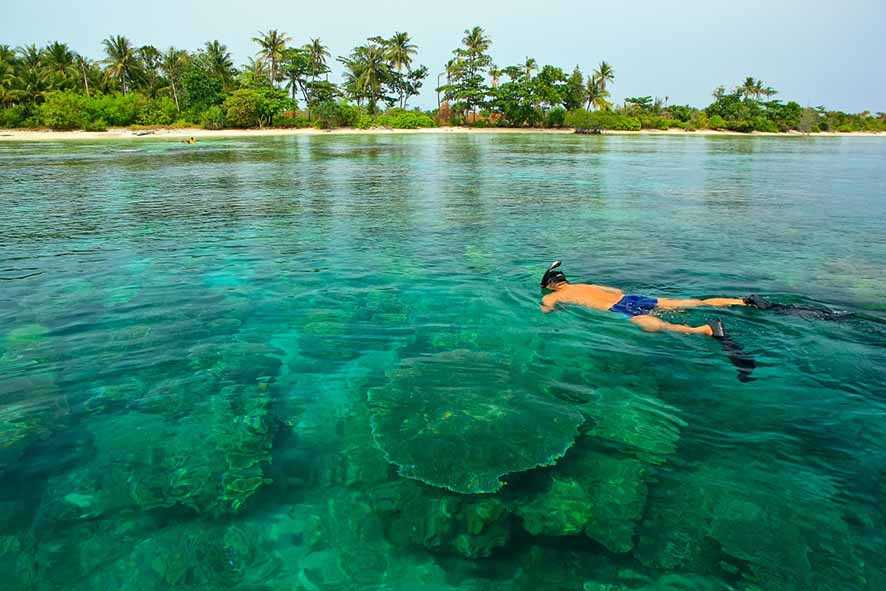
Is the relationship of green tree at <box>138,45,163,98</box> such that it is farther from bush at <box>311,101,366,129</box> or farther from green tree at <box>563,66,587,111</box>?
green tree at <box>563,66,587,111</box>

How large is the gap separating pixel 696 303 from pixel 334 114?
86.2 meters

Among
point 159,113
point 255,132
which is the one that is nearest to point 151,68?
point 159,113

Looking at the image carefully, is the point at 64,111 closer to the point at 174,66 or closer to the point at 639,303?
the point at 174,66

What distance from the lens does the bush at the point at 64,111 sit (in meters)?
69.1

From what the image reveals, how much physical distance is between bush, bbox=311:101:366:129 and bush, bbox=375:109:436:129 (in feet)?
18.6

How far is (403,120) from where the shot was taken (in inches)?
3703

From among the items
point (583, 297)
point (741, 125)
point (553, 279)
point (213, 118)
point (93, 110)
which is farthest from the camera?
point (741, 125)

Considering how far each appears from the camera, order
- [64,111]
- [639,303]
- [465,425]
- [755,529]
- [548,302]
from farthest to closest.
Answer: [64,111] → [548,302] → [639,303] → [465,425] → [755,529]

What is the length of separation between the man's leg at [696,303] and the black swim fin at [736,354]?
46.3 inches

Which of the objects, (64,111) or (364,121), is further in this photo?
(364,121)

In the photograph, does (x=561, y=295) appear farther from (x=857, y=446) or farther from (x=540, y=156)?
(x=540, y=156)

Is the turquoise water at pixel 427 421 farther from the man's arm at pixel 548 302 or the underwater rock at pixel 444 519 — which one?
the man's arm at pixel 548 302

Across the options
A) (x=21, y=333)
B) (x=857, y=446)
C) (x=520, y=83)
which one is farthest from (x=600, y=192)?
(x=520, y=83)

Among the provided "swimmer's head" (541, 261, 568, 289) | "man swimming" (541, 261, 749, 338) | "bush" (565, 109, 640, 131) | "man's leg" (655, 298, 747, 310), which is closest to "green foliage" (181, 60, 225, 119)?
"bush" (565, 109, 640, 131)
